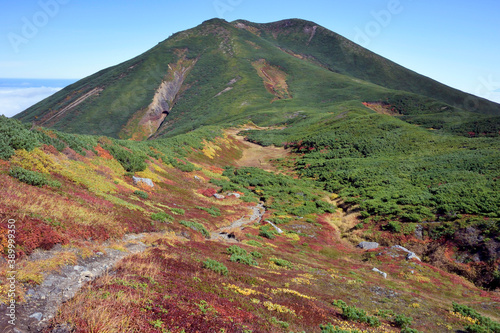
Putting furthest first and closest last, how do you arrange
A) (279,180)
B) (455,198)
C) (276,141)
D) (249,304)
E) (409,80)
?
(409,80), (276,141), (279,180), (455,198), (249,304)

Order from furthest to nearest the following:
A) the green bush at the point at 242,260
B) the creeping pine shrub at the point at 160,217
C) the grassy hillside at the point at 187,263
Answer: the creeping pine shrub at the point at 160,217 < the green bush at the point at 242,260 < the grassy hillside at the point at 187,263

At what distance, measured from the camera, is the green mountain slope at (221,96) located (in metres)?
113

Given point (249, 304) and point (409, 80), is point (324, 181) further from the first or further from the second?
point (409, 80)

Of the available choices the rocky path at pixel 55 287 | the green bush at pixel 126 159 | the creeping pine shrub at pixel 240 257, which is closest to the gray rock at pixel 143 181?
the green bush at pixel 126 159

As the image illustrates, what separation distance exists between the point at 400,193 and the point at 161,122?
396 feet

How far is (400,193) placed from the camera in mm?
35969

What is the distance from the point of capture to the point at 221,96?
143625mm

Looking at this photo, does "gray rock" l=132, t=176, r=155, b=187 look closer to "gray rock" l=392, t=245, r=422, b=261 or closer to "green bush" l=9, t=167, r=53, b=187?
"green bush" l=9, t=167, r=53, b=187

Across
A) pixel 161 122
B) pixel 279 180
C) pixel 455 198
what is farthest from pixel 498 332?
pixel 161 122

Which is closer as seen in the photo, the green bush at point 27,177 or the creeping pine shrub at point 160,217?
the green bush at point 27,177

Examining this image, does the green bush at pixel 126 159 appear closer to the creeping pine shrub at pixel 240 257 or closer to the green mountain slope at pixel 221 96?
the creeping pine shrub at pixel 240 257

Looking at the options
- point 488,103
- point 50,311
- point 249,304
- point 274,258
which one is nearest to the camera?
point 50,311

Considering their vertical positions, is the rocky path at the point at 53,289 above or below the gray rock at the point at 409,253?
above

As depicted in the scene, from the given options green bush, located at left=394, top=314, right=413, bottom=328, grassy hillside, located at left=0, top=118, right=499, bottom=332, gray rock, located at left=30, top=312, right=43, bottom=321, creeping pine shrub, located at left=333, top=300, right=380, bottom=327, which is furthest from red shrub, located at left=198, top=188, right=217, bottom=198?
gray rock, located at left=30, top=312, right=43, bottom=321
